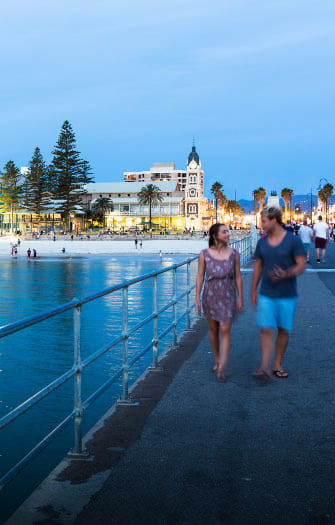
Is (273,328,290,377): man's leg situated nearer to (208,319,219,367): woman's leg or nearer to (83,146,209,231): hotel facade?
(208,319,219,367): woman's leg

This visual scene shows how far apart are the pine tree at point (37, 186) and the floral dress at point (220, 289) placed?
10222cm

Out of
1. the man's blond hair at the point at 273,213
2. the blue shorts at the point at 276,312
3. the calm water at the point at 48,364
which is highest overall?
the man's blond hair at the point at 273,213

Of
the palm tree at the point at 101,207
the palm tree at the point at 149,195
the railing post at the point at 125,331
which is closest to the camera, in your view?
the railing post at the point at 125,331

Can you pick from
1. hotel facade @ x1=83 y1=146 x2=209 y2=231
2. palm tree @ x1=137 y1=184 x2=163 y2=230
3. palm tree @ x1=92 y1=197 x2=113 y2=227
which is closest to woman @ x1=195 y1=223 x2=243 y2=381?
hotel facade @ x1=83 y1=146 x2=209 y2=231

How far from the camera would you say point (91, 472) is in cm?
391

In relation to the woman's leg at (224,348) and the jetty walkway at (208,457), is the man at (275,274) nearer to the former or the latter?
the woman's leg at (224,348)

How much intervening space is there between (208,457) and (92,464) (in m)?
0.76

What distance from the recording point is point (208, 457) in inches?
163

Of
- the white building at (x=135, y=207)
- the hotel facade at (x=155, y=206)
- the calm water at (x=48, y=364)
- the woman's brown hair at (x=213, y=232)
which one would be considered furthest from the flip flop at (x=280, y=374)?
A: the white building at (x=135, y=207)

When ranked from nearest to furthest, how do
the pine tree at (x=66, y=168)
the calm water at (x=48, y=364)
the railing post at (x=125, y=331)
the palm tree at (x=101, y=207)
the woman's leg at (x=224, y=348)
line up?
the railing post at (x=125, y=331) → the woman's leg at (x=224, y=348) → the calm water at (x=48, y=364) → the pine tree at (x=66, y=168) → the palm tree at (x=101, y=207)

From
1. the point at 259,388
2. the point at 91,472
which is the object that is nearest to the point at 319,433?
the point at 259,388

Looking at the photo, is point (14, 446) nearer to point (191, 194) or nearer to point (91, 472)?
point (91, 472)

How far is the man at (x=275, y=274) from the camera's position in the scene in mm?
5676

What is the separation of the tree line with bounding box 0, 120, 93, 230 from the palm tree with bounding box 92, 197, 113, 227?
13212 millimetres
